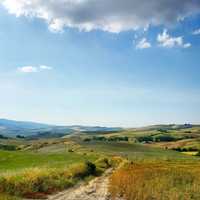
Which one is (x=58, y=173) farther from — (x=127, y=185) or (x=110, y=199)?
(x=110, y=199)

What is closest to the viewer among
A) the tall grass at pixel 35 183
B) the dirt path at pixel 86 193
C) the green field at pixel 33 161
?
the dirt path at pixel 86 193

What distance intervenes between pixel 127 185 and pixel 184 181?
27.1ft

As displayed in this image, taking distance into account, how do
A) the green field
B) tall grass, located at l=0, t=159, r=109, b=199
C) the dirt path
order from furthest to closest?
the green field → tall grass, located at l=0, t=159, r=109, b=199 → the dirt path

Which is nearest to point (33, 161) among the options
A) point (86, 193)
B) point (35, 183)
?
point (35, 183)

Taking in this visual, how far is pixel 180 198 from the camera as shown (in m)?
29.5

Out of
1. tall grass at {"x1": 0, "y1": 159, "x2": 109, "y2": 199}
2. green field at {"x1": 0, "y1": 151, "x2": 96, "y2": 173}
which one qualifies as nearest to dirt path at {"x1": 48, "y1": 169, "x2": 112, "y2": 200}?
tall grass at {"x1": 0, "y1": 159, "x2": 109, "y2": 199}

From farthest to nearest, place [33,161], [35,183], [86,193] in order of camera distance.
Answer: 1. [33,161]
2. [35,183]
3. [86,193]

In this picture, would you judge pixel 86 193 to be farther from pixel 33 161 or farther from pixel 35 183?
pixel 33 161

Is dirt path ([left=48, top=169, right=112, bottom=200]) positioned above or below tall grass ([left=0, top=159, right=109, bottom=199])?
below

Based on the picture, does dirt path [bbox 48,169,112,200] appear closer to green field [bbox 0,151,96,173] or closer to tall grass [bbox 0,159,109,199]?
tall grass [bbox 0,159,109,199]

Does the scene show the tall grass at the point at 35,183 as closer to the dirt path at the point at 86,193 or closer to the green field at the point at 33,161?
the dirt path at the point at 86,193

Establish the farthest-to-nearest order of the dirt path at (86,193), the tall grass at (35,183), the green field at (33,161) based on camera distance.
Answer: the green field at (33,161) → the tall grass at (35,183) → the dirt path at (86,193)

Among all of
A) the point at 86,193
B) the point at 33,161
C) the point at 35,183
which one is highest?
the point at 35,183

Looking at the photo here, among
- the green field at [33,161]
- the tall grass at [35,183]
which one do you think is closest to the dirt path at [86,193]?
the tall grass at [35,183]
